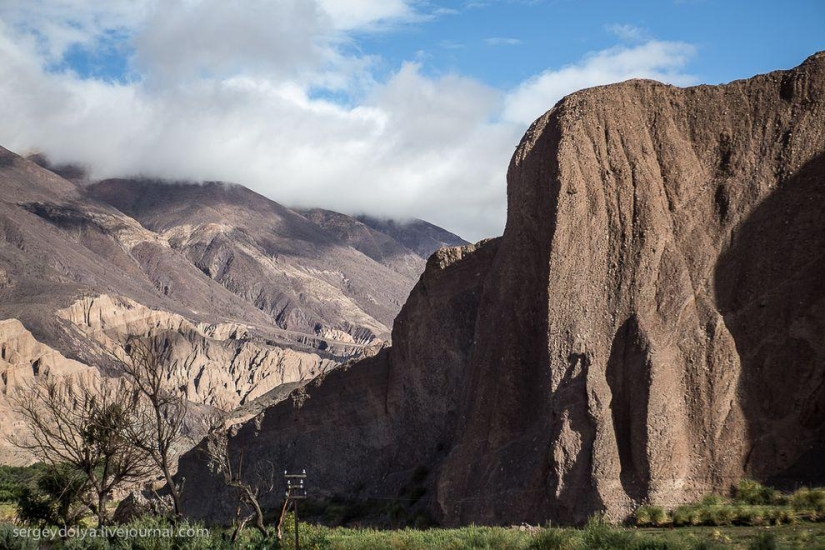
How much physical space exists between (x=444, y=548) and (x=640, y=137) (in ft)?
50.5

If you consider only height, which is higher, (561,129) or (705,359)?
(561,129)

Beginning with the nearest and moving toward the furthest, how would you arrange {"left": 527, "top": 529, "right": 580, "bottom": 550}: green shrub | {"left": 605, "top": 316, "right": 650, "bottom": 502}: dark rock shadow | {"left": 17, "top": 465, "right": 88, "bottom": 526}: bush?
1. {"left": 527, "top": 529, "right": 580, "bottom": 550}: green shrub
2. {"left": 605, "top": 316, "right": 650, "bottom": 502}: dark rock shadow
3. {"left": 17, "top": 465, "right": 88, "bottom": 526}: bush

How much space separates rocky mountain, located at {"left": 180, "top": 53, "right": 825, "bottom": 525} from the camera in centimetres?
2952

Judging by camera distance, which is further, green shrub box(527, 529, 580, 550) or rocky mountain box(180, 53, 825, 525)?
rocky mountain box(180, 53, 825, 525)

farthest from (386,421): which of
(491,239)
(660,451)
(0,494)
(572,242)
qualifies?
(0,494)

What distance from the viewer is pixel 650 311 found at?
31.2m

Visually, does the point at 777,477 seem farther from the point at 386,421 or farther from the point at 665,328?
the point at 386,421

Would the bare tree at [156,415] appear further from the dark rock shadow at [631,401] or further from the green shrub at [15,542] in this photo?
the dark rock shadow at [631,401]

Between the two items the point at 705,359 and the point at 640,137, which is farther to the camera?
the point at 640,137

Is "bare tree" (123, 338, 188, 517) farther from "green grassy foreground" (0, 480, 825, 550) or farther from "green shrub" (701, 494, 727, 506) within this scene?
"green shrub" (701, 494, 727, 506)

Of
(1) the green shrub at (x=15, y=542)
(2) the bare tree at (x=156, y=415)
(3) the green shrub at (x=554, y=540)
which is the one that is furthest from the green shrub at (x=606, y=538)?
(1) the green shrub at (x=15, y=542)

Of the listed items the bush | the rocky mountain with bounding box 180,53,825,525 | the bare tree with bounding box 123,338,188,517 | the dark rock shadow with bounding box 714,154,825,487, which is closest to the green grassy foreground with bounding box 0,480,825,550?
the rocky mountain with bounding box 180,53,825,525

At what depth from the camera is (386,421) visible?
157 feet

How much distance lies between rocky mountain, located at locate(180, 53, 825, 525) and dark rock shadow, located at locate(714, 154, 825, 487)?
0.04 meters
